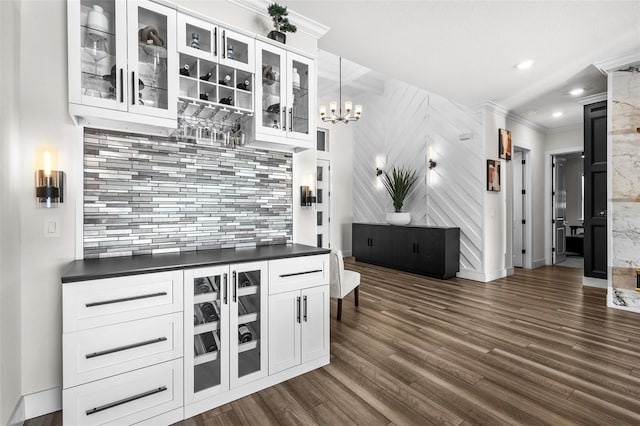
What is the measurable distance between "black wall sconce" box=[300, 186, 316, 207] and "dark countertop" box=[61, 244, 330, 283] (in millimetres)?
646

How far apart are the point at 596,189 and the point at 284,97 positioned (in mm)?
4820

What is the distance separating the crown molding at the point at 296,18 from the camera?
254 centimetres

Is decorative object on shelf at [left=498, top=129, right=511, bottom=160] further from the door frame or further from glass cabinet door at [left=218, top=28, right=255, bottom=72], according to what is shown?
glass cabinet door at [left=218, top=28, right=255, bottom=72]

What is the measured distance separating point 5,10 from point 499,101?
5798mm

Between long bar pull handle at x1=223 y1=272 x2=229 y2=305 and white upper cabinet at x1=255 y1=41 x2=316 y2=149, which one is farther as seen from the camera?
white upper cabinet at x1=255 y1=41 x2=316 y2=149

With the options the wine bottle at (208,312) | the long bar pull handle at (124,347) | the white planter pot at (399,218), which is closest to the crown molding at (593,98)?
the white planter pot at (399,218)

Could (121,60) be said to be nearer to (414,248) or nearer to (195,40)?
(195,40)

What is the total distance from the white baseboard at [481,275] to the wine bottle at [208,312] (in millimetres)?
4647

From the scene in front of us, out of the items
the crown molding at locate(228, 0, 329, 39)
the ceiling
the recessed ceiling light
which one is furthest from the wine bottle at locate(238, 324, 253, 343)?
the recessed ceiling light

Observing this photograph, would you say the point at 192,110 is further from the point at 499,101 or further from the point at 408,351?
the point at 499,101

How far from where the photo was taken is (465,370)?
2311 millimetres

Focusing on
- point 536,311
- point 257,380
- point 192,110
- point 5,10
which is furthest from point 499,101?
point 5,10

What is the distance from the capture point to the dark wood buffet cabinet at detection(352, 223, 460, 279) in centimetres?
520

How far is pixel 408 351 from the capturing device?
2623 millimetres
